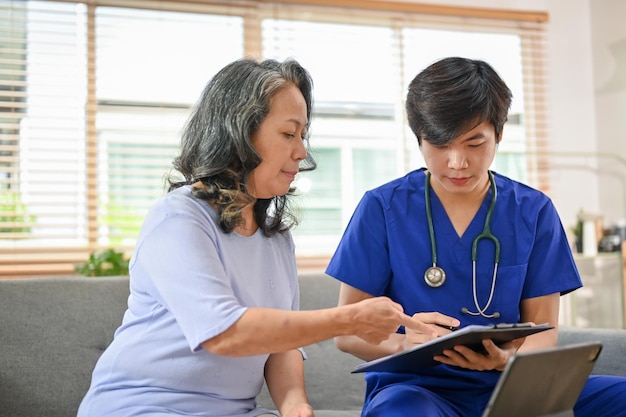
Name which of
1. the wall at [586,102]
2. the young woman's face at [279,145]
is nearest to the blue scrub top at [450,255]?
the young woman's face at [279,145]

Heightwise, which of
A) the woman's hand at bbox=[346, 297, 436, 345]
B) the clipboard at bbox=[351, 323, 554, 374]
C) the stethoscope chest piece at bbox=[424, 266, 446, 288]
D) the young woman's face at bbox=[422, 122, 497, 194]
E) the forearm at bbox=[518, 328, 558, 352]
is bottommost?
the forearm at bbox=[518, 328, 558, 352]

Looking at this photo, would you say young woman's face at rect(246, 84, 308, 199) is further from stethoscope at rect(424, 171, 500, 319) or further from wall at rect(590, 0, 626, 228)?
wall at rect(590, 0, 626, 228)

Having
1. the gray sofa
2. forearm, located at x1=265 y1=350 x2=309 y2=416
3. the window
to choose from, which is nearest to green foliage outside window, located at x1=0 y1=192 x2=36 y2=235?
the window

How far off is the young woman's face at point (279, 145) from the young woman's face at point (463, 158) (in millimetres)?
327

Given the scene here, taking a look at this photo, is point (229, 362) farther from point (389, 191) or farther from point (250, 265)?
point (389, 191)

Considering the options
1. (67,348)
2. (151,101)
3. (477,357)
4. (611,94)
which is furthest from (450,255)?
(611,94)

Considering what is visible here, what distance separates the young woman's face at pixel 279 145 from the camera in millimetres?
1537

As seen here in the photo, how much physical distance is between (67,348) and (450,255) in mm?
1078

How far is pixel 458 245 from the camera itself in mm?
1746

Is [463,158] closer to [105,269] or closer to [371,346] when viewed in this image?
[371,346]

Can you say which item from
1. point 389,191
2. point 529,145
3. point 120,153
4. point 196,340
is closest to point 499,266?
point 389,191

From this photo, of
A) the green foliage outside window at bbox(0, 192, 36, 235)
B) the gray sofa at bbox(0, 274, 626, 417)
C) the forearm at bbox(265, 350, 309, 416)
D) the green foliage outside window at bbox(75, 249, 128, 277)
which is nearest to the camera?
the forearm at bbox(265, 350, 309, 416)

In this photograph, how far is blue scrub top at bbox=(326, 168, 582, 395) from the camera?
1.71 m

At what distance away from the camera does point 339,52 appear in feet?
14.9
